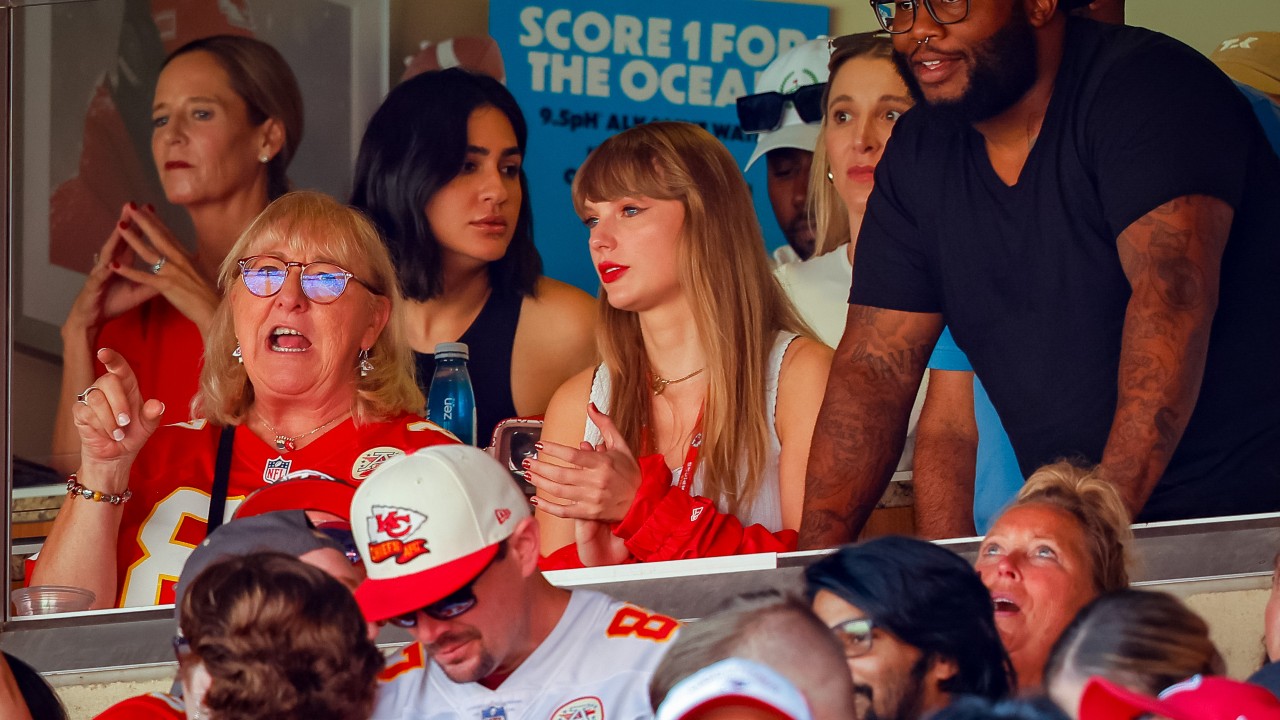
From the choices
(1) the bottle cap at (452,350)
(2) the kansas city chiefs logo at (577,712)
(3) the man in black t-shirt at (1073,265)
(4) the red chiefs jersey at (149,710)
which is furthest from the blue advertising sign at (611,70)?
(4) the red chiefs jersey at (149,710)

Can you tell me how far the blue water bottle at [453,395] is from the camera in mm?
4605

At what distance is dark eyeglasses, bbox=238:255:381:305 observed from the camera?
429cm

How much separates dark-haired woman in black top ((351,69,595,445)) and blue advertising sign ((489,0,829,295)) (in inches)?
2.6

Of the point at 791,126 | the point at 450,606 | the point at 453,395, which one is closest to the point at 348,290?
the point at 453,395

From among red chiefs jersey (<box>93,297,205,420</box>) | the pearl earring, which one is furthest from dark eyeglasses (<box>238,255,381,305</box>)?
red chiefs jersey (<box>93,297,205,420</box>)

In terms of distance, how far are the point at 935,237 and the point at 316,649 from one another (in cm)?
216

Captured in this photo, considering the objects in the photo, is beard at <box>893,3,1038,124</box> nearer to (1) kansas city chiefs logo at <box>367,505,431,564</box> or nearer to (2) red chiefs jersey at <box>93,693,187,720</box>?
(1) kansas city chiefs logo at <box>367,505,431,564</box>

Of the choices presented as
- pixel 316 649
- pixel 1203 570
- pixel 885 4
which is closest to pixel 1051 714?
pixel 316 649

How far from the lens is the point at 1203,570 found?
3.95 meters

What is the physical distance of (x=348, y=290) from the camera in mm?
4312

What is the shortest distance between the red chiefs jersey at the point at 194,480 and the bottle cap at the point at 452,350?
435 mm

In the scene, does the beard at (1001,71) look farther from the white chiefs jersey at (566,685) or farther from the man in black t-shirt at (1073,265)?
the white chiefs jersey at (566,685)

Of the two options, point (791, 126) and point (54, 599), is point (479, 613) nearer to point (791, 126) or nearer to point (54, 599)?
point (54, 599)

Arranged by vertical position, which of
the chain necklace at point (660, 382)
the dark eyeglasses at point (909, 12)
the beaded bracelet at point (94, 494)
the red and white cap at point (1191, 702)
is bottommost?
Result: the beaded bracelet at point (94, 494)
